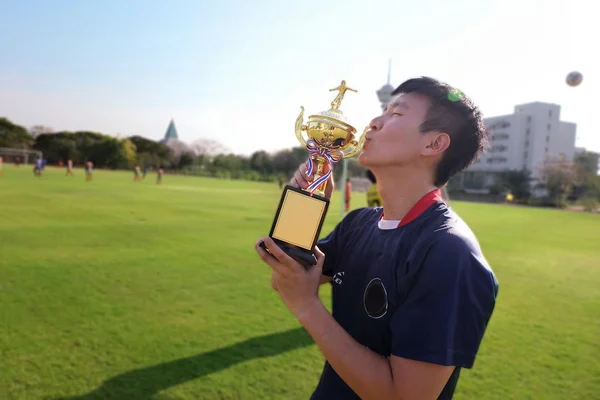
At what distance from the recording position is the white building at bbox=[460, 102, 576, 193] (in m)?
61.2

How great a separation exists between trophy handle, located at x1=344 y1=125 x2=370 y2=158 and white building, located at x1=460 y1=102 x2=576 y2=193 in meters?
63.2

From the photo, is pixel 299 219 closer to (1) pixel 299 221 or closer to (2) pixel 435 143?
(1) pixel 299 221

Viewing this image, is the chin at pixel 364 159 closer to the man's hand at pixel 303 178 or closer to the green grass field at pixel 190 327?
the man's hand at pixel 303 178

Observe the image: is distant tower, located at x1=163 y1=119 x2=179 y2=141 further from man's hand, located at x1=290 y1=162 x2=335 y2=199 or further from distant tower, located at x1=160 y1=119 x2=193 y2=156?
man's hand, located at x1=290 y1=162 x2=335 y2=199

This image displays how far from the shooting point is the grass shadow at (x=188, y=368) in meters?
3.09

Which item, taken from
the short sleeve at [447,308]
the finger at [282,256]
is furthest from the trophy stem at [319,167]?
the short sleeve at [447,308]

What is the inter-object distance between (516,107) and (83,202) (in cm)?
6605

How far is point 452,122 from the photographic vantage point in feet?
4.73

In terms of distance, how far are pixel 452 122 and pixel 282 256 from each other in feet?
2.46

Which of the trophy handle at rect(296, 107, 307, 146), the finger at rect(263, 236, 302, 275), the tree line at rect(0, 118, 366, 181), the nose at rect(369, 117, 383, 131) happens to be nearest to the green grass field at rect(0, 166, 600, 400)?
the trophy handle at rect(296, 107, 307, 146)

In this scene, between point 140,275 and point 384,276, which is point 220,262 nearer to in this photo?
point 140,275

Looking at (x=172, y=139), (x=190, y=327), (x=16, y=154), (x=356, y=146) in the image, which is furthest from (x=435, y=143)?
(x=172, y=139)

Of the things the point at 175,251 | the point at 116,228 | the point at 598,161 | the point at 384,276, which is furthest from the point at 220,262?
the point at 598,161

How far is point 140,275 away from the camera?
6215 millimetres
